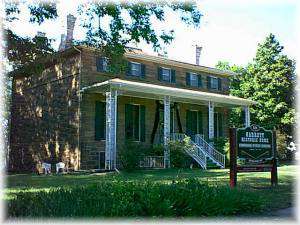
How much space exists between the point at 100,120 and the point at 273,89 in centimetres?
1680

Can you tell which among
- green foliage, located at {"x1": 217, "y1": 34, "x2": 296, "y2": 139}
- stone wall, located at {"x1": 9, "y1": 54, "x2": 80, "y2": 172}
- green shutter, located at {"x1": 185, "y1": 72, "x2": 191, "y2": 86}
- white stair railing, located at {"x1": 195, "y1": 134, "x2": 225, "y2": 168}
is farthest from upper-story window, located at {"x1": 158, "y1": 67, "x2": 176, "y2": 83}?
green foliage, located at {"x1": 217, "y1": 34, "x2": 296, "y2": 139}

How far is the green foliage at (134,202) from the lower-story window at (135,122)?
15940mm

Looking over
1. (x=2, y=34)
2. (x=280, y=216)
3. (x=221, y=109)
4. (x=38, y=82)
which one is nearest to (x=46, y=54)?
(x=2, y=34)

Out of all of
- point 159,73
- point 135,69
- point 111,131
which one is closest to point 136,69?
point 135,69

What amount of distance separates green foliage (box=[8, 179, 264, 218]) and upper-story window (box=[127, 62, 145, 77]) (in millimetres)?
17348

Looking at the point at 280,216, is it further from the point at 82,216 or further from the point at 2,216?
the point at 2,216

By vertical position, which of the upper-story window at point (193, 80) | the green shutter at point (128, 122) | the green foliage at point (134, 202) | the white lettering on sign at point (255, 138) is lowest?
the green foliage at point (134, 202)

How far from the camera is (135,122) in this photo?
81.2ft

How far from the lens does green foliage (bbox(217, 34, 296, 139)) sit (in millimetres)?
33594

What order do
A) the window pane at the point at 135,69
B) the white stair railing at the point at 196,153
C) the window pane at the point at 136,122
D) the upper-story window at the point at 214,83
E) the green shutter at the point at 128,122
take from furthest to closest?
the upper-story window at the point at 214,83 → the window pane at the point at 135,69 → the window pane at the point at 136,122 → the green shutter at the point at 128,122 → the white stair railing at the point at 196,153

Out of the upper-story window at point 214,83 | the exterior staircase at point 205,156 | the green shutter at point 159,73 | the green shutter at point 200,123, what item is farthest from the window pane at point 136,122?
the upper-story window at point 214,83

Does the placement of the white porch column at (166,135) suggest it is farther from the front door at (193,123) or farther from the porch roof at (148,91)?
the front door at (193,123)

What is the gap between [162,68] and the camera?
27.4 metres

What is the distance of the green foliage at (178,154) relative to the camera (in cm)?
2203
